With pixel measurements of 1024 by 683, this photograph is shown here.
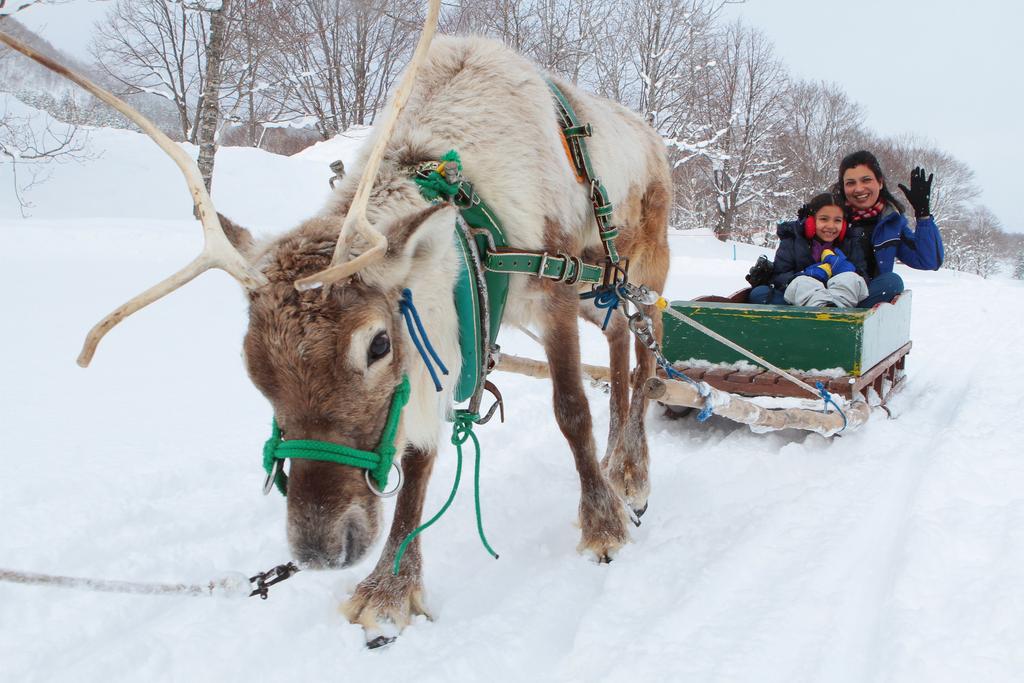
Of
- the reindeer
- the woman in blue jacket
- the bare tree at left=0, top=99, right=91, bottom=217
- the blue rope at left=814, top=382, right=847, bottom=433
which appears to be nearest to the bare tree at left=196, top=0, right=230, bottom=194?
the bare tree at left=0, top=99, right=91, bottom=217

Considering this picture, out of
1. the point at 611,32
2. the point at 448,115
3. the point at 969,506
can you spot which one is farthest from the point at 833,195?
the point at 611,32

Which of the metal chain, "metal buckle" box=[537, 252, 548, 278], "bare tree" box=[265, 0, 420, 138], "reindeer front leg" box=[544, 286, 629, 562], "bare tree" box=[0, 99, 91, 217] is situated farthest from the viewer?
"bare tree" box=[265, 0, 420, 138]

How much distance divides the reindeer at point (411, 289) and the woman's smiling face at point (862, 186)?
2.74 metres

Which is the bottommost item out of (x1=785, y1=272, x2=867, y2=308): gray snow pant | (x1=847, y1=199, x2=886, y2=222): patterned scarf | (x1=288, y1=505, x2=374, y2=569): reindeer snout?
(x1=288, y1=505, x2=374, y2=569): reindeer snout

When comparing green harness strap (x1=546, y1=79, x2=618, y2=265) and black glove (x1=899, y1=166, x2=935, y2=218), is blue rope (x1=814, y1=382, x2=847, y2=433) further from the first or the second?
black glove (x1=899, y1=166, x2=935, y2=218)

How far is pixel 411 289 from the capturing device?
2355 millimetres

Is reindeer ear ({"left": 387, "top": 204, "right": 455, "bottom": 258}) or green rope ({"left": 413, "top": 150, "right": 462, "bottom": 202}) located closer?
reindeer ear ({"left": 387, "top": 204, "right": 455, "bottom": 258})

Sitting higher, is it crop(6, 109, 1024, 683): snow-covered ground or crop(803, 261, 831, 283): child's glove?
crop(803, 261, 831, 283): child's glove

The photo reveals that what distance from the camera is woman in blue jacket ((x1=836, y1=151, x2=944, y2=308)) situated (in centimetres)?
558

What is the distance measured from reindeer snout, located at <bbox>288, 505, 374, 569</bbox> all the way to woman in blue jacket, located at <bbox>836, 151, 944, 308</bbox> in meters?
4.88

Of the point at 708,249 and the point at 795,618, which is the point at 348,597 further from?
the point at 708,249

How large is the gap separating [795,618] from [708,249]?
27.1 m

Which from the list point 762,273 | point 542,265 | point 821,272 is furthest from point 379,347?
point 762,273

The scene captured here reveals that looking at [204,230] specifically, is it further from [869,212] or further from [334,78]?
[334,78]
